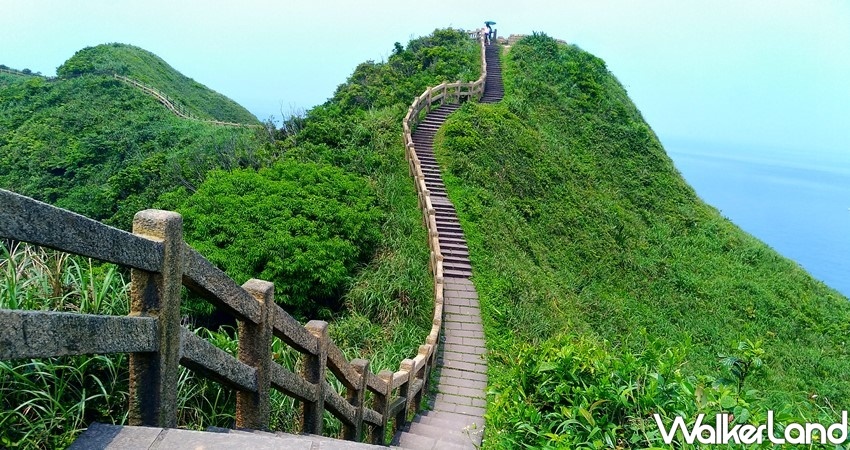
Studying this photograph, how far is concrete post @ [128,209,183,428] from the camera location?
2.66 m

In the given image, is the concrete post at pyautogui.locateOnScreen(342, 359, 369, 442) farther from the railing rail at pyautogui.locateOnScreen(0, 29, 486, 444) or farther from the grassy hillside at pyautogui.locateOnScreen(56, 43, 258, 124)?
the grassy hillside at pyautogui.locateOnScreen(56, 43, 258, 124)

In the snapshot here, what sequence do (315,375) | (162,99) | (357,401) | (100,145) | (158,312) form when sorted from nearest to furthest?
(158,312)
(315,375)
(357,401)
(100,145)
(162,99)

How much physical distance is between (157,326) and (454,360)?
8.65 meters

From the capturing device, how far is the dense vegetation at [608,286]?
3676 mm

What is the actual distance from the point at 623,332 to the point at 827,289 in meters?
14.9

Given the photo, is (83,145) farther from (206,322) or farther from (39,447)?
(39,447)

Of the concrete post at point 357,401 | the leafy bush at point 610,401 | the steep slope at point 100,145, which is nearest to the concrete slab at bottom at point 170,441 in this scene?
the leafy bush at point 610,401

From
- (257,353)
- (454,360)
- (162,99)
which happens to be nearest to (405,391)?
(454,360)

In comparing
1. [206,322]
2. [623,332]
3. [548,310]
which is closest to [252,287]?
[206,322]

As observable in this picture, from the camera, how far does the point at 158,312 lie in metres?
2.68

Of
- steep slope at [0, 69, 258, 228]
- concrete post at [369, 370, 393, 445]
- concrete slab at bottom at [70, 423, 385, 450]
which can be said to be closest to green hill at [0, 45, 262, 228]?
steep slope at [0, 69, 258, 228]

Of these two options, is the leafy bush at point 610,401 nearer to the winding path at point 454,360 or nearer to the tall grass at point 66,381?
the winding path at point 454,360

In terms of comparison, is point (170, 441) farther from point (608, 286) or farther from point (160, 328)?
A: point (608, 286)

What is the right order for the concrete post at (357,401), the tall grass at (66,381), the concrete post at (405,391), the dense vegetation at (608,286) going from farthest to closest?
the concrete post at (405,391), the concrete post at (357,401), the dense vegetation at (608,286), the tall grass at (66,381)
